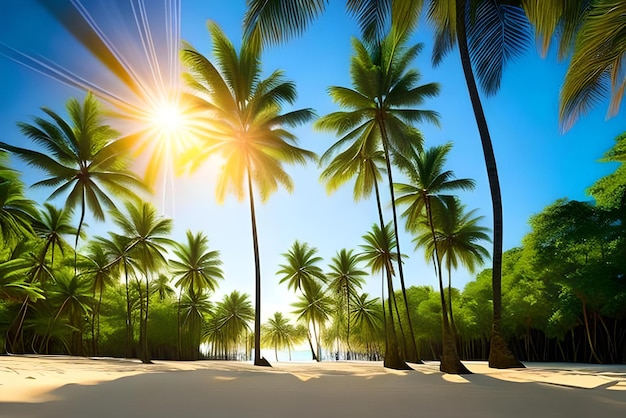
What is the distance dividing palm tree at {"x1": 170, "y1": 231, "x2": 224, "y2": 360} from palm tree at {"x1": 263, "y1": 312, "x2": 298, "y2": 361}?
1973 cm

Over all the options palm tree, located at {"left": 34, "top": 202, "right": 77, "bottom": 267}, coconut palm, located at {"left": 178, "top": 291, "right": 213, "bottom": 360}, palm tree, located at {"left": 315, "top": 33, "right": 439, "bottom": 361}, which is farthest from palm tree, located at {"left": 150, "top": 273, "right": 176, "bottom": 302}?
palm tree, located at {"left": 315, "top": 33, "right": 439, "bottom": 361}

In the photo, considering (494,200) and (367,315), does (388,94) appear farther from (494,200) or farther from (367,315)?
(367,315)

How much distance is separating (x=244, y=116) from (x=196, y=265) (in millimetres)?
20228

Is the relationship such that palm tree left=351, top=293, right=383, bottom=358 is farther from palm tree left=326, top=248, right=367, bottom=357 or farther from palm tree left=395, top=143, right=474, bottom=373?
palm tree left=395, top=143, right=474, bottom=373

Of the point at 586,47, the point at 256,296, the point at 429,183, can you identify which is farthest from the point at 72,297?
the point at 586,47

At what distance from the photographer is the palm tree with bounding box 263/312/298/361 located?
5016 cm

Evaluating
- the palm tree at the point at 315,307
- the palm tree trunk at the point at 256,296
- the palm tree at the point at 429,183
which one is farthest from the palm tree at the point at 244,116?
the palm tree at the point at 315,307

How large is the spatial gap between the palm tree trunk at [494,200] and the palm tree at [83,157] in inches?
606

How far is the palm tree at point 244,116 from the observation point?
15.1 metres

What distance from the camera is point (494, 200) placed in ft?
33.7

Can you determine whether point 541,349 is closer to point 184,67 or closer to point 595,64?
point 595,64

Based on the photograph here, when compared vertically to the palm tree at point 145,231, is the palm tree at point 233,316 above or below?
below

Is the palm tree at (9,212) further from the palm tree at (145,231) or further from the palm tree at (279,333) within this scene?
the palm tree at (279,333)

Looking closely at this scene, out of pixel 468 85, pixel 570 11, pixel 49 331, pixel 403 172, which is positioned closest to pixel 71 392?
pixel 570 11
